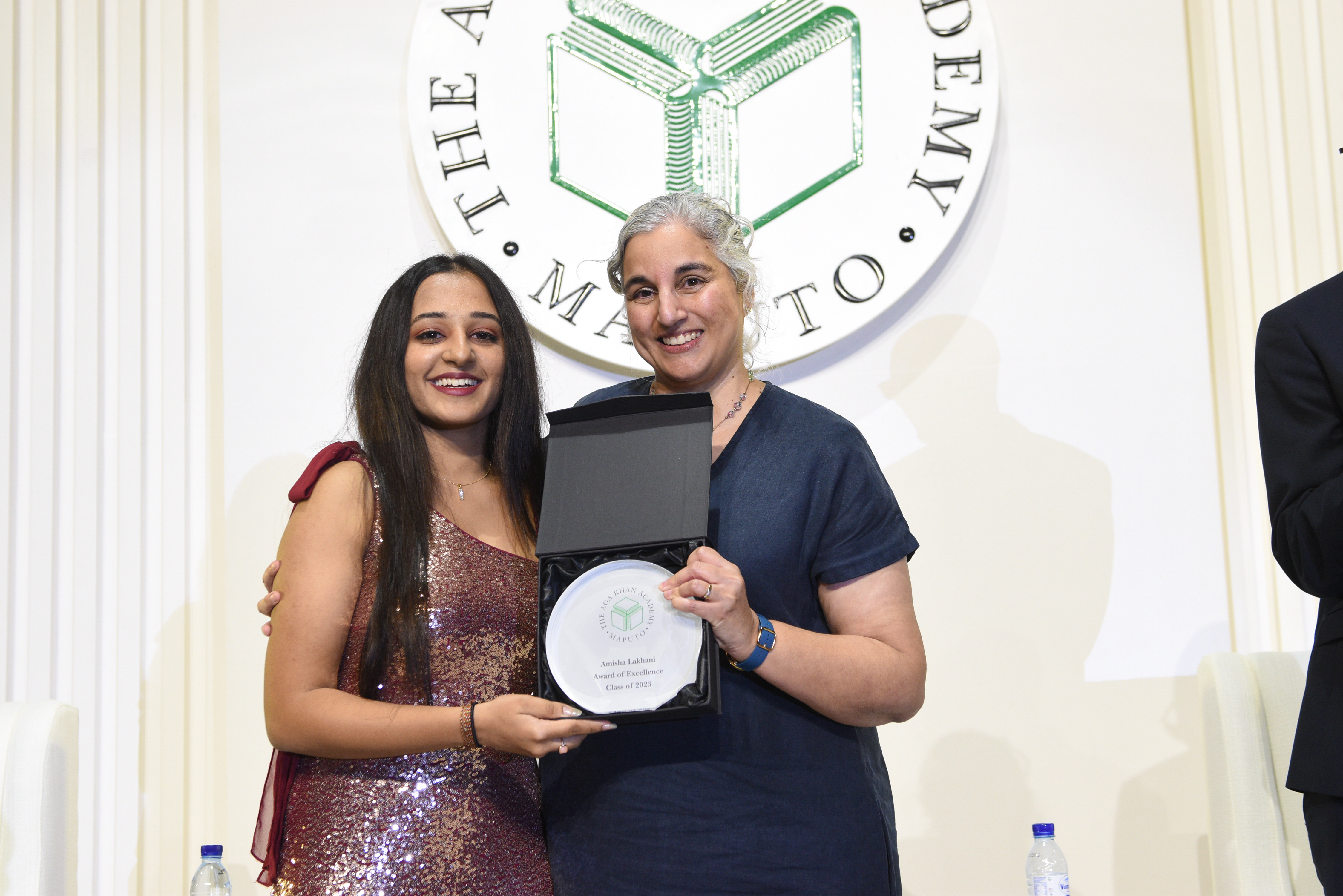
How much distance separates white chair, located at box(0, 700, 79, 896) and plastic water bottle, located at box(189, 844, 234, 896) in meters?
0.45

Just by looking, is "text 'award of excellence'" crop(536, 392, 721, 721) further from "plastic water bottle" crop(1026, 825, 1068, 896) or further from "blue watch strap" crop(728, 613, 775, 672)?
"plastic water bottle" crop(1026, 825, 1068, 896)

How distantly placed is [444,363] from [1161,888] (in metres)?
1.90

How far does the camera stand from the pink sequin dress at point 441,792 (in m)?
1.45

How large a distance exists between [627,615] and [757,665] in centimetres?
16

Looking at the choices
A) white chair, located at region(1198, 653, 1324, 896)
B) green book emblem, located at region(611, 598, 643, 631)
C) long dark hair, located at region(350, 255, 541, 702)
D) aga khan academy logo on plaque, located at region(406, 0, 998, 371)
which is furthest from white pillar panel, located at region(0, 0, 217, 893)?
white chair, located at region(1198, 653, 1324, 896)

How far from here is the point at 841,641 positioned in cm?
137

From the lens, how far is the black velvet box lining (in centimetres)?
123

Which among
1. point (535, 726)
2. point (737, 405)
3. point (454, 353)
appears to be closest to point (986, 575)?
point (737, 405)

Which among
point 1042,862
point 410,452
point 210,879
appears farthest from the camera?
point 1042,862

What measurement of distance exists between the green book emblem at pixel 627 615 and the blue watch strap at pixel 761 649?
0.12m

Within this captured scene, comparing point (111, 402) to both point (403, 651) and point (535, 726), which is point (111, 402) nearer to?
point (403, 651)

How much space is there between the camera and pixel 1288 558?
1.40 metres

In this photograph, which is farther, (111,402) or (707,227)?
(111,402)

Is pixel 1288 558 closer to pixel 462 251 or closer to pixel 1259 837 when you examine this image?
pixel 1259 837
